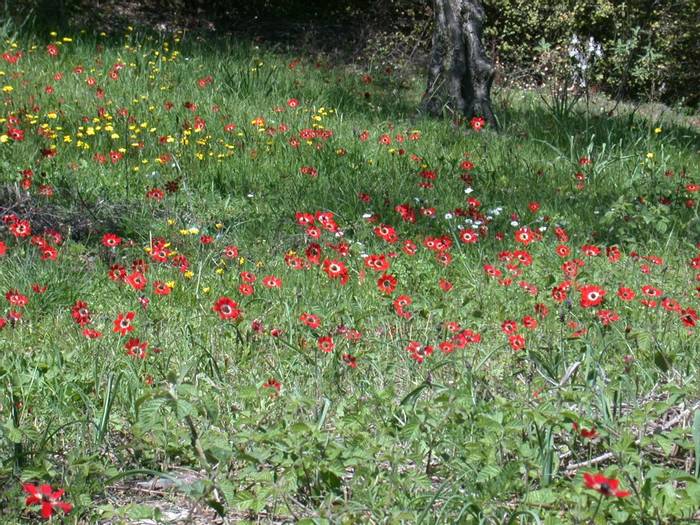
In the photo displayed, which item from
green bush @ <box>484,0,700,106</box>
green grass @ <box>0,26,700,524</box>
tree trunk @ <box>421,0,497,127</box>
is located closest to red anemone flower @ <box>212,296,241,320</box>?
green grass @ <box>0,26,700,524</box>

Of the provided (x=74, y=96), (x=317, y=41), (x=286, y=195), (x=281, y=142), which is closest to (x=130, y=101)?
(x=74, y=96)

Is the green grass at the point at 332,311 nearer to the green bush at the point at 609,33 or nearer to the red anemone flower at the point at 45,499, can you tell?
the red anemone flower at the point at 45,499

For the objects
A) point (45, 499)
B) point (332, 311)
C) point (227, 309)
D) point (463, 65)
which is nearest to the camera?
point (45, 499)

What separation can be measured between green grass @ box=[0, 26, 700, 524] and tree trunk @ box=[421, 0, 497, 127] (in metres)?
0.28

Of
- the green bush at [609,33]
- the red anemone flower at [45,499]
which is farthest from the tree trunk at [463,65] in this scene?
the red anemone flower at [45,499]

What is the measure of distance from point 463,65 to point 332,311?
466cm

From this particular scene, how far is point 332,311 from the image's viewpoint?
3793mm

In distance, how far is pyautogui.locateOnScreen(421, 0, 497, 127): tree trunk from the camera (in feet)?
25.9

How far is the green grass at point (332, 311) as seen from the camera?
247 centimetres

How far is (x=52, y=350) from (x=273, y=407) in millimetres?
926

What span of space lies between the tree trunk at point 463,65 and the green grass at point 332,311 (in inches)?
11.2

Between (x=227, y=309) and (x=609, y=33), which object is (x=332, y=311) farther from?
(x=609, y=33)

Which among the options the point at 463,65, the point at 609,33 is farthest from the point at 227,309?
the point at 609,33

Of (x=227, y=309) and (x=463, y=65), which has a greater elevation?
(x=227, y=309)
